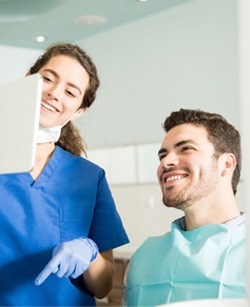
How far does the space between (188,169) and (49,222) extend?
314 millimetres

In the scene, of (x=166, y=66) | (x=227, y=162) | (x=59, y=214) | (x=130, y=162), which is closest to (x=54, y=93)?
(x=59, y=214)

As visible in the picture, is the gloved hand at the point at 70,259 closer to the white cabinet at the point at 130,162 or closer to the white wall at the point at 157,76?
the white wall at the point at 157,76

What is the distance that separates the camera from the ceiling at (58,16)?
4.68ft

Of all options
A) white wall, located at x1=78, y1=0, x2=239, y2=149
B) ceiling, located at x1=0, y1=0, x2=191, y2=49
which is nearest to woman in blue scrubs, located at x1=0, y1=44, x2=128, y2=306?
ceiling, located at x1=0, y1=0, x2=191, y2=49

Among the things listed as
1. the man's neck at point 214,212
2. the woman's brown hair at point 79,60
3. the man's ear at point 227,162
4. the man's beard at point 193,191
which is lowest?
the man's neck at point 214,212

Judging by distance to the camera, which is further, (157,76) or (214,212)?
(157,76)

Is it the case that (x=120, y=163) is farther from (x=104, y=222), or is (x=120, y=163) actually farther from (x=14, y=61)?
(x=104, y=222)

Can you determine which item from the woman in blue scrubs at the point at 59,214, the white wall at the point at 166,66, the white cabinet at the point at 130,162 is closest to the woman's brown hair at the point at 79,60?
the woman in blue scrubs at the point at 59,214

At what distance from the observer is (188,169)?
37.4 inches

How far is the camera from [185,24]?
1713mm

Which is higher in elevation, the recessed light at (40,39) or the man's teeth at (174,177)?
the recessed light at (40,39)

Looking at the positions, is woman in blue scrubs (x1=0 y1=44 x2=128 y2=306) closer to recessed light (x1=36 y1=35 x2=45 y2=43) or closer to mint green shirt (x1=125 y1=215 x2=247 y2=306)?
mint green shirt (x1=125 y1=215 x2=247 y2=306)

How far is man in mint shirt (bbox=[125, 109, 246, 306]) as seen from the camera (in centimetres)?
86

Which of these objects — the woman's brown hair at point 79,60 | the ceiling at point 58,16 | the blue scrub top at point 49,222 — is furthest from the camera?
the ceiling at point 58,16
